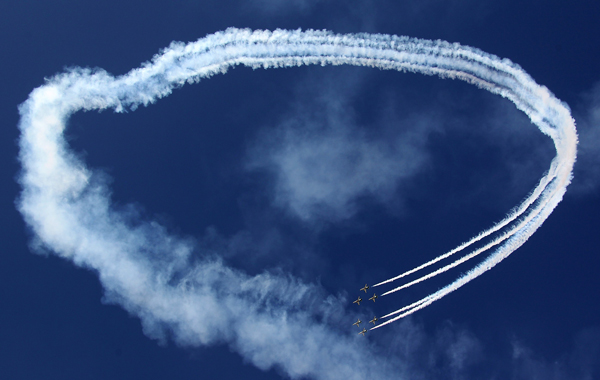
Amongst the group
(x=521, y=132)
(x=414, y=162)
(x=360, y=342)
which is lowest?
(x=360, y=342)

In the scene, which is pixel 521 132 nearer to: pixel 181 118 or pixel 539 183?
pixel 539 183

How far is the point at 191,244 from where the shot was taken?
54094 millimetres

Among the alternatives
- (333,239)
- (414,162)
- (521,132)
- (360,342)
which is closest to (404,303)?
(360,342)

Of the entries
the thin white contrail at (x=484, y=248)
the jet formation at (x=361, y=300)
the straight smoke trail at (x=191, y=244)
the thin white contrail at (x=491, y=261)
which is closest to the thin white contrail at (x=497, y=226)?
the straight smoke trail at (x=191, y=244)

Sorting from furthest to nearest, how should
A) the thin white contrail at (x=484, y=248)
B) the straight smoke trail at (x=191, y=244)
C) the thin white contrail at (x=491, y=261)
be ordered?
the straight smoke trail at (x=191, y=244), the thin white contrail at (x=484, y=248), the thin white contrail at (x=491, y=261)

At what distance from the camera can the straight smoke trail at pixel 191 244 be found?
49.5 metres

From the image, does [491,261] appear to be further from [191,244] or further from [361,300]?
[191,244]

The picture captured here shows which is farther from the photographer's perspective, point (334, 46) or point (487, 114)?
point (487, 114)

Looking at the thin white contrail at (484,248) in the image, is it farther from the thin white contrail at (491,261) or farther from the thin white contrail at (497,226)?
the thin white contrail at (497,226)

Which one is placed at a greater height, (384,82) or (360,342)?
(384,82)

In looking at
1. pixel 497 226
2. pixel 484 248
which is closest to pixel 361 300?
pixel 484 248

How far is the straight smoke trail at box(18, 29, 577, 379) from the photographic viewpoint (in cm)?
4947

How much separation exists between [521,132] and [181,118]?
40529 millimetres

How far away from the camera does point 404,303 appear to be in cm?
5594
